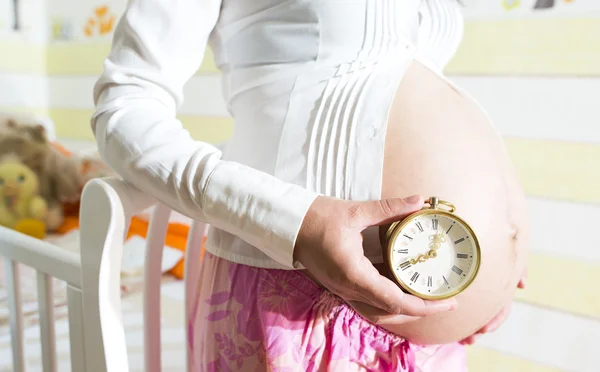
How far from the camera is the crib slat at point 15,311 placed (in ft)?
2.73

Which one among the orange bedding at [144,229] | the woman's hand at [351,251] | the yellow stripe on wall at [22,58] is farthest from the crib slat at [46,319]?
the yellow stripe on wall at [22,58]

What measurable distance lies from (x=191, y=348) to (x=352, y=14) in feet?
1.52

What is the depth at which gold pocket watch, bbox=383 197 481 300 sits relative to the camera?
47 centimetres

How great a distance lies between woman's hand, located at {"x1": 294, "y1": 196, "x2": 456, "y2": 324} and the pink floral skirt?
8 cm

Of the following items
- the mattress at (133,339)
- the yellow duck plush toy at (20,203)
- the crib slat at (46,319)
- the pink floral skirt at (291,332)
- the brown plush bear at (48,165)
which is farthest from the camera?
the brown plush bear at (48,165)

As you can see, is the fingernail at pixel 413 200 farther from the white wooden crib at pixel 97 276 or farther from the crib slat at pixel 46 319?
the crib slat at pixel 46 319

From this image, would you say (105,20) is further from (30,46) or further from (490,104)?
(490,104)

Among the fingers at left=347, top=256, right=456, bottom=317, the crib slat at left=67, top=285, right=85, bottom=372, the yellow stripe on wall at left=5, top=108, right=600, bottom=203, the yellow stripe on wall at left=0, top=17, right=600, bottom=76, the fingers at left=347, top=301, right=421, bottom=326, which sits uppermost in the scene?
the yellow stripe on wall at left=0, top=17, right=600, bottom=76

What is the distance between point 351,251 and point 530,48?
0.94 m

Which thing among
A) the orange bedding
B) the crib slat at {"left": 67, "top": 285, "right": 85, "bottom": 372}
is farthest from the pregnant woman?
the orange bedding

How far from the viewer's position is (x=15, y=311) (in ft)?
2.75

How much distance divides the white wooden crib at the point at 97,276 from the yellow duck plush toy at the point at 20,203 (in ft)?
3.35

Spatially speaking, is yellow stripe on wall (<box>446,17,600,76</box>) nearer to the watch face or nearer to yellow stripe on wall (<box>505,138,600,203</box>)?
yellow stripe on wall (<box>505,138,600,203</box>)

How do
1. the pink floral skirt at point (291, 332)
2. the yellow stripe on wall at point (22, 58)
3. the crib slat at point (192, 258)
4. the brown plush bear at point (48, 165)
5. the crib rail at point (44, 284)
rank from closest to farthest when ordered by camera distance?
the pink floral skirt at point (291, 332) < the crib rail at point (44, 284) < the crib slat at point (192, 258) < the brown plush bear at point (48, 165) < the yellow stripe on wall at point (22, 58)
